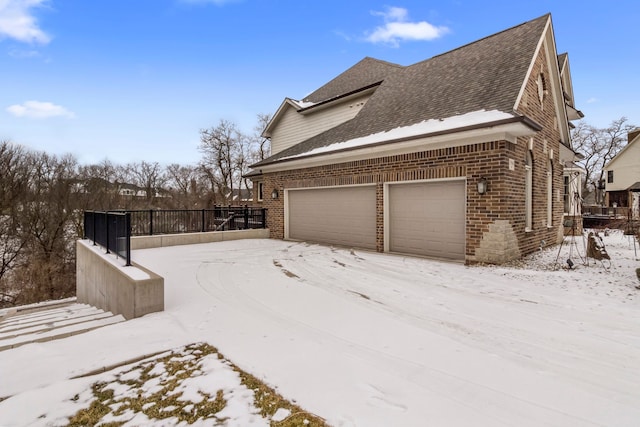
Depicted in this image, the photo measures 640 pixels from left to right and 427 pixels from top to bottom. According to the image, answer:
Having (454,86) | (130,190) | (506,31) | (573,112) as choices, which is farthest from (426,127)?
(130,190)

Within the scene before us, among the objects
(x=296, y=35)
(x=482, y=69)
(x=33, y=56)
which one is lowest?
(x=482, y=69)

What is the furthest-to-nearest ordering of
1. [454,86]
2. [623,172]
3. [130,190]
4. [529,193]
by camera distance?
[130,190] < [623,172] < [454,86] < [529,193]

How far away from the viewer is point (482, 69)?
9.07 metres

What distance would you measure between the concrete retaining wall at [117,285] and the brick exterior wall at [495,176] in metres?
6.06

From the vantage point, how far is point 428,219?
796cm

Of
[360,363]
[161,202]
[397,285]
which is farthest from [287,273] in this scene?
[161,202]

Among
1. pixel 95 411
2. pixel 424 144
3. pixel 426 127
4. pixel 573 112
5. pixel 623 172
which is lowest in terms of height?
pixel 95 411

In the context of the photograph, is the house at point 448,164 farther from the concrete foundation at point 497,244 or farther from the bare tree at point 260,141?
the bare tree at point 260,141

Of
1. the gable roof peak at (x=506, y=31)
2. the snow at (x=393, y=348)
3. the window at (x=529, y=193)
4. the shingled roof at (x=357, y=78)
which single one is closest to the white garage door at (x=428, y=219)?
the snow at (x=393, y=348)

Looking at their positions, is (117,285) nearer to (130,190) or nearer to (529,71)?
(529,71)

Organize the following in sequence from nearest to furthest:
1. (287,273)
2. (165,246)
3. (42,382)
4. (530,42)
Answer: (42,382) → (287,273) → (530,42) → (165,246)

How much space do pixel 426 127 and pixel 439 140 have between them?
728 millimetres

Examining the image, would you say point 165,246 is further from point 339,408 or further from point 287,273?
point 339,408

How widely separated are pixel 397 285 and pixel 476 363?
2.66 meters
